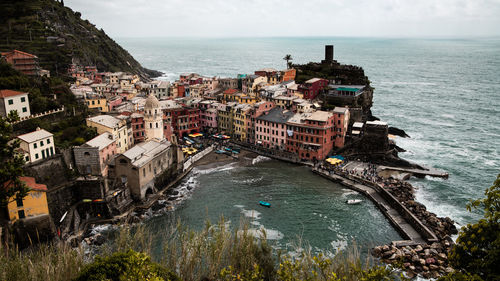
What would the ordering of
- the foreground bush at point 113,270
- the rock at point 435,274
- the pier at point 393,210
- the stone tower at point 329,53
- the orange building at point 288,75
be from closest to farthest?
the foreground bush at point 113,270 < the rock at point 435,274 < the pier at point 393,210 < the orange building at point 288,75 < the stone tower at point 329,53

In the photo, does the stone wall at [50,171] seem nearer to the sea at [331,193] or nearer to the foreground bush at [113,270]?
the sea at [331,193]

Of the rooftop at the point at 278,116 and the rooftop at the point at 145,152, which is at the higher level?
the rooftop at the point at 278,116

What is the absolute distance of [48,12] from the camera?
135500 mm

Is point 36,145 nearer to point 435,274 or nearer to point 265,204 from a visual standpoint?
point 265,204

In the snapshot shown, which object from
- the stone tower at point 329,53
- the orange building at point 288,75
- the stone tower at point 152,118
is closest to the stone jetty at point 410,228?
the stone tower at point 152,118

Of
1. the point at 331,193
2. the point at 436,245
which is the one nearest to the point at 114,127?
the point at 331,193

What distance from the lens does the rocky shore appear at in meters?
42.8

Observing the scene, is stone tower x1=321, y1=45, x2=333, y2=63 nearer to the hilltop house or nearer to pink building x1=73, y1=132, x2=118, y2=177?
the hilltop house

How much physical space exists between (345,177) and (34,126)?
54904 mm

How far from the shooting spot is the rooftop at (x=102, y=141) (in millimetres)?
59128

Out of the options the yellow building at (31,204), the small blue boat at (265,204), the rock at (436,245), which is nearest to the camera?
the rock at (436,245)

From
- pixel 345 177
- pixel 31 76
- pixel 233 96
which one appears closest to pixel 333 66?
pixel 233 96

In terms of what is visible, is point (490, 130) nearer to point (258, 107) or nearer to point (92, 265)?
point (258, 107)

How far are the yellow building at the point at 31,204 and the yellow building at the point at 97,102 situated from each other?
121ft
